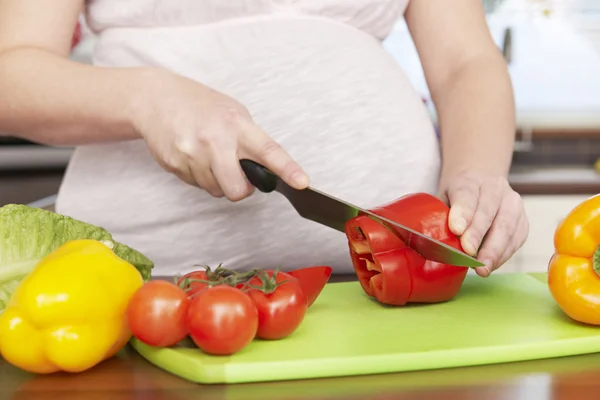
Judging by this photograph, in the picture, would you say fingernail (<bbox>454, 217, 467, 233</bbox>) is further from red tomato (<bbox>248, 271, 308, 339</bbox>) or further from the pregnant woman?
red tomato (<bbox>248, 271, 308, 339</bbox>)

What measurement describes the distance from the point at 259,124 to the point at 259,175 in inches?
9.4

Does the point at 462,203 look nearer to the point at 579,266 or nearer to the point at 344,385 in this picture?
the point at 579,266

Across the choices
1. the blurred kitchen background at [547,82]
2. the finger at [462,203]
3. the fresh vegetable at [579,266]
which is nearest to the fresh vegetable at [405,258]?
the finger at [462,203]

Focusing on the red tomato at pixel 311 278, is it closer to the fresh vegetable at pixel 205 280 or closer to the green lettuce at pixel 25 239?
the fresh vegetable at pixel 205 280

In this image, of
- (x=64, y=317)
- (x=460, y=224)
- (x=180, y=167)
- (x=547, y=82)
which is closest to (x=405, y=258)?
(x=460, y=224)

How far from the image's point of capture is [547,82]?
11.6 ft

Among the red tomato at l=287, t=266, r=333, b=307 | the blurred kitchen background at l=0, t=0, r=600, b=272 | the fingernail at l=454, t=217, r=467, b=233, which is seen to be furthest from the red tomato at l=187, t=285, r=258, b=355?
the blurred kitchen background at l=0, t=0, r=600, b=272

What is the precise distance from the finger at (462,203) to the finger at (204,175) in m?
0.27

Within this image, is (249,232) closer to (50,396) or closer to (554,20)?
(50,396)

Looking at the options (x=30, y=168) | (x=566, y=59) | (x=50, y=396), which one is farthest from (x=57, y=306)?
(x=566, y=59)

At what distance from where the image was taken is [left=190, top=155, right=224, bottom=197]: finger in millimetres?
898

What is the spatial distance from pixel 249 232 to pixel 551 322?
439mm

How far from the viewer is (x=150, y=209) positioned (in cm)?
111

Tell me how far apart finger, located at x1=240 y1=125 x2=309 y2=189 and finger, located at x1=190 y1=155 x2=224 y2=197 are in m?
0.05
